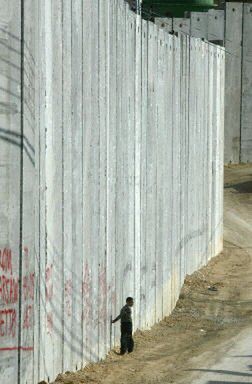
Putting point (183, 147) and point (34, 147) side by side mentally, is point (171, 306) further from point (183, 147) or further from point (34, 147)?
point (34, 147)

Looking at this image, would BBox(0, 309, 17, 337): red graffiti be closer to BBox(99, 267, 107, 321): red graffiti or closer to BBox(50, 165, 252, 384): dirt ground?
BBox(50, 165, 252, 384): dirt ground

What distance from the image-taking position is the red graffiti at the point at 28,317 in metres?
10.4

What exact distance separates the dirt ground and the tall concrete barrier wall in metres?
0.27

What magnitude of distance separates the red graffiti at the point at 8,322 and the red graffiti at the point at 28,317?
226mm

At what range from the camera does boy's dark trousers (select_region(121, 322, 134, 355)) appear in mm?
14516

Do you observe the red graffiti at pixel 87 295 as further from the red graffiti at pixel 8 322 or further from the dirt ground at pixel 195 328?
the red graffiti at pixel 8 322

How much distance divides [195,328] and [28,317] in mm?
7208

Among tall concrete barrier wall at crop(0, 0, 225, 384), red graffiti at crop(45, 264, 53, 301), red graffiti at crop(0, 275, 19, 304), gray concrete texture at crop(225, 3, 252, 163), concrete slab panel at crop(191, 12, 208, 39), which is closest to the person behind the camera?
red graffiti at crop(0, 275, 19, 304)

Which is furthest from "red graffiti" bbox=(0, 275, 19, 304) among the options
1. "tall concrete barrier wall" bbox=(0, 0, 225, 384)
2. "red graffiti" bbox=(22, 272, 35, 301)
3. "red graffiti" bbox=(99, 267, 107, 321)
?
"red graffiti" bbox=(99, 267, 107, 321)

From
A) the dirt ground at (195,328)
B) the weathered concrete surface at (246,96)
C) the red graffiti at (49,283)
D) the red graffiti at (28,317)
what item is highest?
the weathered concrete surface at (246,96)

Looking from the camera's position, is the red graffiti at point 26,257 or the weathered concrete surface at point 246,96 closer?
the red graffiti at point 26,257

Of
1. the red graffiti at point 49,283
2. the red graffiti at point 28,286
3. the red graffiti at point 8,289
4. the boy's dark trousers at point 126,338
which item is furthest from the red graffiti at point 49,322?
the boy's dark trousers at point 126,338

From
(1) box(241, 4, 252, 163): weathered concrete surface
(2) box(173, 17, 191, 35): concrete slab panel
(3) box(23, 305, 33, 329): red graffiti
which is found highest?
(2) box(173, 17, 191, 35): concrete slab panel

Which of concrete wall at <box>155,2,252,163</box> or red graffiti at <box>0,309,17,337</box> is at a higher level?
concrete wall at <box>155,2,252,163</box>
